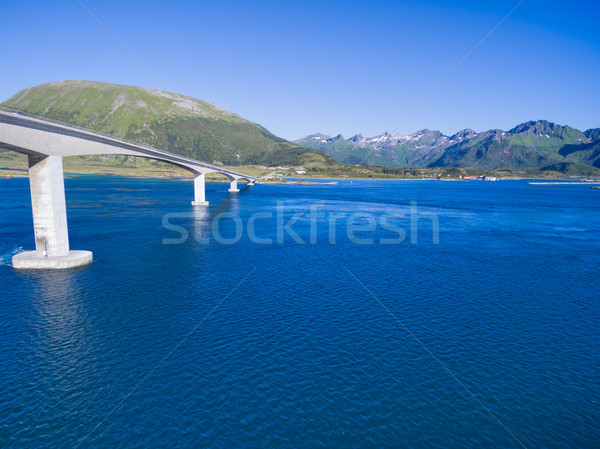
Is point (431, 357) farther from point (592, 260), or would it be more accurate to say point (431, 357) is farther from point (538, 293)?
point (592, 260)

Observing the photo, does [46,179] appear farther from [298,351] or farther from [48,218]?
[298,351]

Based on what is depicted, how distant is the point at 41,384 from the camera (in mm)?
20250

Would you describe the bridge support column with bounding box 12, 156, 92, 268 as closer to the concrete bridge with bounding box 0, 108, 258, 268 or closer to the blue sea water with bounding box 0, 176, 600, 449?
the concrete bridge with bounding box 0, 108, 258, 268

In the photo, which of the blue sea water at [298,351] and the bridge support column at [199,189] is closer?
the blue sea water at [298,351]

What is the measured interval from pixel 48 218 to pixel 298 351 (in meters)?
34.6

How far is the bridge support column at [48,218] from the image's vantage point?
1543 inches

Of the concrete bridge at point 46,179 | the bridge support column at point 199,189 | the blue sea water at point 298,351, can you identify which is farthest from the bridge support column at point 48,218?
the bridge support column at point 199,189

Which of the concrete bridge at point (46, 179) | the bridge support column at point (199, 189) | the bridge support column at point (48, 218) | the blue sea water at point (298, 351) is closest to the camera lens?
the blue sea water at point (298, 351)

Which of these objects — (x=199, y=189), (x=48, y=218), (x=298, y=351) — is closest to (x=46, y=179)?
(x=48, y=218)

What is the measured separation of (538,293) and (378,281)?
17.5 m

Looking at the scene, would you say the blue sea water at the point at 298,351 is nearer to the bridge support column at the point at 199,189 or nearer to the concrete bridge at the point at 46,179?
the concrete bridge at the point at 46,179

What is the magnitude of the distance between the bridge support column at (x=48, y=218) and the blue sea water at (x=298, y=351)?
2133mm

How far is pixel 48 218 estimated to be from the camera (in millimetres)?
39938

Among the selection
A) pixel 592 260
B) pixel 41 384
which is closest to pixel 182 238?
pixel 41 384
